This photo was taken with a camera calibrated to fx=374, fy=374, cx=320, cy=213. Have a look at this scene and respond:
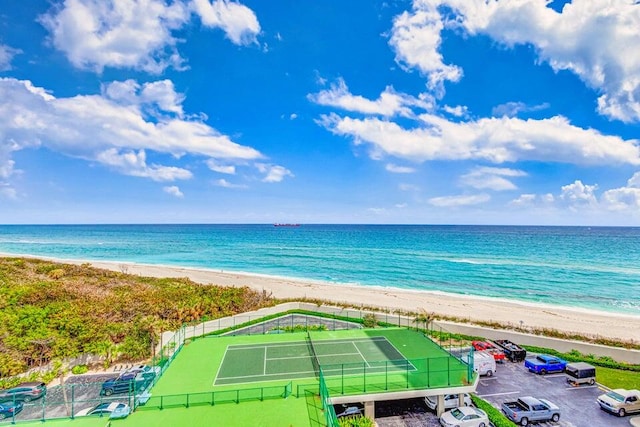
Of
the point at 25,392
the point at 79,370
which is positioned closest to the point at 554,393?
the point at 79,370

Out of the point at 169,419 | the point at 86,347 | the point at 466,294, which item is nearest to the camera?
the point at 169,419

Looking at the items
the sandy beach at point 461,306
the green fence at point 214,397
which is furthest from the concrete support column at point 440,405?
the sandy beach at point 461,306

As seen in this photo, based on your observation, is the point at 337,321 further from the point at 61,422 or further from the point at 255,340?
the point at 61,422

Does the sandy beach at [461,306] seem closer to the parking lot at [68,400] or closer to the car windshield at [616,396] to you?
the car windshield at [616,396]

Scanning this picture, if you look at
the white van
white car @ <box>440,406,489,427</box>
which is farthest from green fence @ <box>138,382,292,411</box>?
the white van

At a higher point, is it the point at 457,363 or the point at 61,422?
the point at 457,363

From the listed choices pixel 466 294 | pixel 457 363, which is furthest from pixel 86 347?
pixel 466 294

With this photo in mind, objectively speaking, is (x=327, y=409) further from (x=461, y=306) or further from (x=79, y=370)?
(x=461, y=306)
